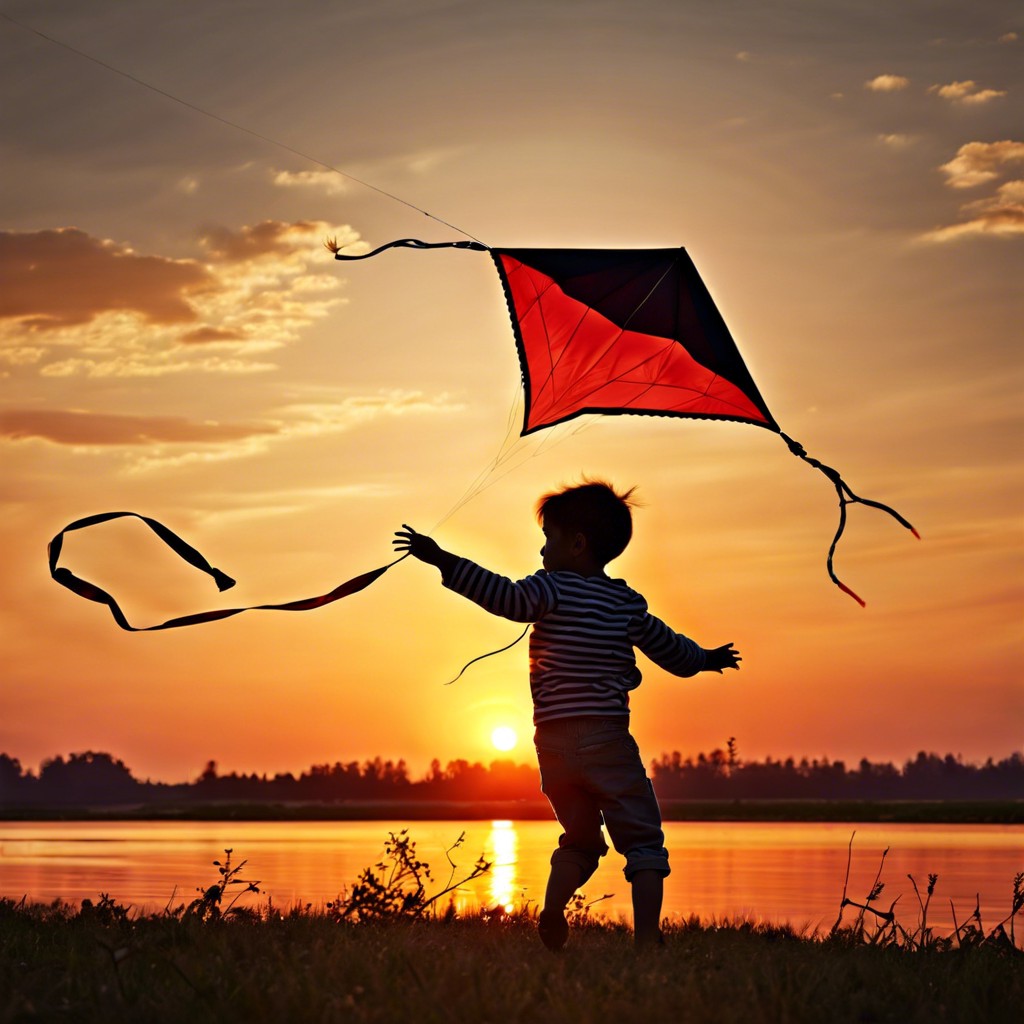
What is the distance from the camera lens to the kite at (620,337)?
875cm

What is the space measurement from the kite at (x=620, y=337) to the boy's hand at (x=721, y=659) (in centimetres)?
160

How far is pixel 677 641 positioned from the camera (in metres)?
7.20

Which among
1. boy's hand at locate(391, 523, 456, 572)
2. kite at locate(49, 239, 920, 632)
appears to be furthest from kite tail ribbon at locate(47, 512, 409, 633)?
kite at locate(49, 239, 920, 632)

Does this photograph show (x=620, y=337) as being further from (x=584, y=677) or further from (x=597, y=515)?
(x=584, y=677)

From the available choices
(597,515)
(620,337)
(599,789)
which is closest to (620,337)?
(620,337)

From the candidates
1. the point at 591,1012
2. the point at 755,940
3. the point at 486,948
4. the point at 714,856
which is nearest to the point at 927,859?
the point at 714,856

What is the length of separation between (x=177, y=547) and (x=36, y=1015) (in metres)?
2.51

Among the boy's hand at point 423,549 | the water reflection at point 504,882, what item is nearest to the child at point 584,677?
the boy's hand at point 423,549

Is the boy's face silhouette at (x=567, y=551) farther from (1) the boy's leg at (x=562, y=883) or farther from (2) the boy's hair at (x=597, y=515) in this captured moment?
(1) the boy's leg at (x=562, y=883)

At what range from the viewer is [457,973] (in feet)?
16.5

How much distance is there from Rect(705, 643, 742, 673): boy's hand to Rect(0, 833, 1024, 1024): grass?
1.58m

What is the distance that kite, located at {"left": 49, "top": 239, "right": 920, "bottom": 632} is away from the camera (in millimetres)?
8750

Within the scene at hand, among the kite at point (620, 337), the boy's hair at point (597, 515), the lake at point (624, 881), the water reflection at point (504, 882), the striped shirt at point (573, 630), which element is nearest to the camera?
the striped shirt at point (573, 630)

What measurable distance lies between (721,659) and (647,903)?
1558mm
